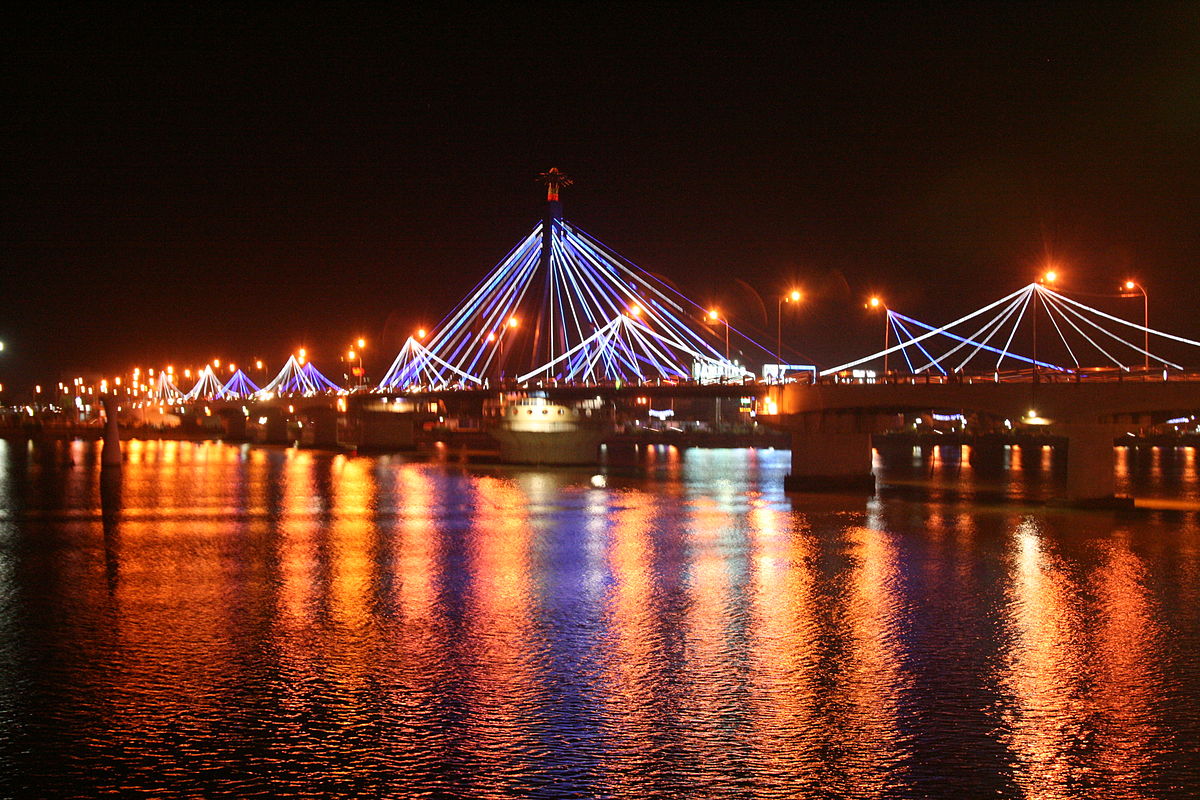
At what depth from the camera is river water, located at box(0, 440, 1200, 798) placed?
38.4 feet

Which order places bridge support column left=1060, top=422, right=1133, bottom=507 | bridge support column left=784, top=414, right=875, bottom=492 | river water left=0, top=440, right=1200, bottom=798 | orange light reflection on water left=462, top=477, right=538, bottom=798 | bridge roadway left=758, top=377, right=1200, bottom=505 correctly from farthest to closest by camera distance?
bridge support column left=784, top=414, right=875, bottom=492
bridge support column left=1060, top=422, right=1133, bottom=507
bridge roadway left=758, top=377, right=1200, bottom=505
orange light reflection on water left=462, top=477, right=538, bottom=798
river water left=0, top=440, right=1200, bottom=798

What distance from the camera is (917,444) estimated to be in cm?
11131

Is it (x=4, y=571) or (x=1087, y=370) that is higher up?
(x=1087, y=370)

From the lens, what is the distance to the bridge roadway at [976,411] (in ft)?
118

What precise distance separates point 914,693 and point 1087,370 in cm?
2601

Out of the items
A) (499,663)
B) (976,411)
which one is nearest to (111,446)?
(976,411)

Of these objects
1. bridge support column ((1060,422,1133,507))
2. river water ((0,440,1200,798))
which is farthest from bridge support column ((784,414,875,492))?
river water ((0,440,1200,798))

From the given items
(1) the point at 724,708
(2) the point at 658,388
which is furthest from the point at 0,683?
(2) the point at 658,388

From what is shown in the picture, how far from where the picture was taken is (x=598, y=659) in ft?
53.3

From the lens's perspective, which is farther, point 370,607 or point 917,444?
point 917,444

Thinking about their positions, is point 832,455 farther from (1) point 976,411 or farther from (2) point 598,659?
(2) point 598,659

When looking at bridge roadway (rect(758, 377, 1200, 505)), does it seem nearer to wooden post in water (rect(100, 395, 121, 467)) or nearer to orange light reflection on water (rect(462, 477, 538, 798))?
orange light reflection on water (rect(462, 477, 538, 798))

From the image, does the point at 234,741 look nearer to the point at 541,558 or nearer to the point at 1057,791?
the point at 1057,791

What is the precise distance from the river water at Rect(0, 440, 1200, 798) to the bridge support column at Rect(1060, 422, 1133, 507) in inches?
175
